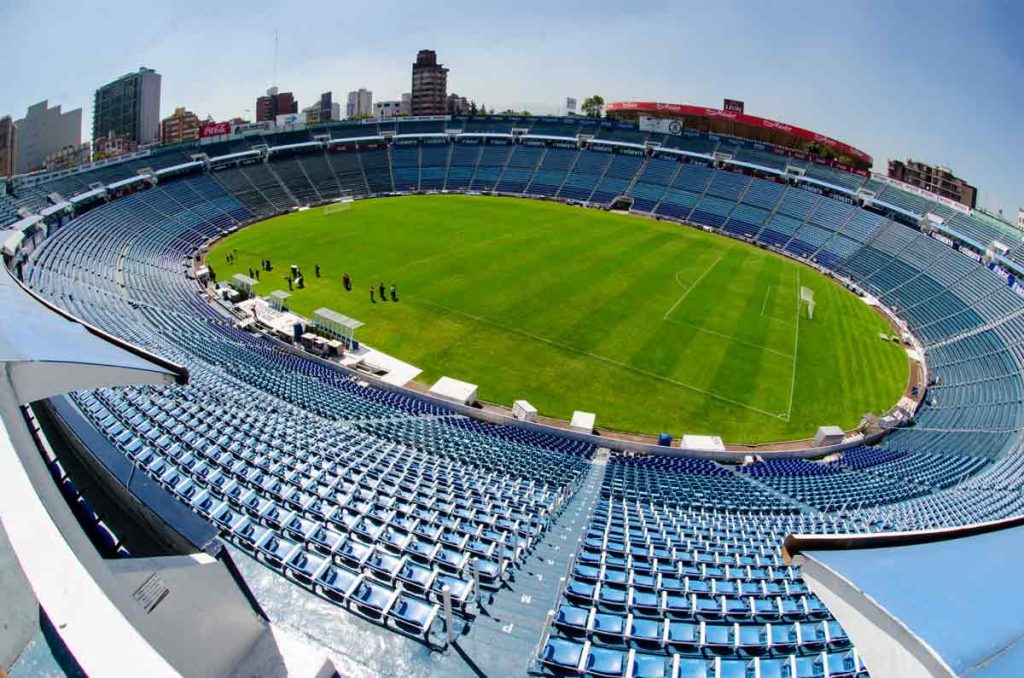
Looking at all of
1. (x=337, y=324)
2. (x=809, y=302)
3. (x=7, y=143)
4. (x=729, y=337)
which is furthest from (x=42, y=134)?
(x=809, y=302)

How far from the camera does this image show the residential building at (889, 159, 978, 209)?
336ft

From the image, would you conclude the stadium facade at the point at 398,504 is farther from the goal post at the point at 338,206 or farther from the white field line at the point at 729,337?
the goal post at the point at 338,206

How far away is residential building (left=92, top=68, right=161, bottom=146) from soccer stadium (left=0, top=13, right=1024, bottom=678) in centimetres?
6637

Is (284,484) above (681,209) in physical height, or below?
below

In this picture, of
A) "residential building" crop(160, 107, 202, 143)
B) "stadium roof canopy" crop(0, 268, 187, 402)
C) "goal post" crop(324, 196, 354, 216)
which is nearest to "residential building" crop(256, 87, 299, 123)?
"residential building" crop(160, 107, 202, 143)

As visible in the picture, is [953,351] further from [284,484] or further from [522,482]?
[284,484]

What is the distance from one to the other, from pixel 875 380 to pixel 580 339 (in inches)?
676

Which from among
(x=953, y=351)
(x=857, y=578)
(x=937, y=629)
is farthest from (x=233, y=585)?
(x=953, y=351)

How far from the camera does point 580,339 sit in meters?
33.4

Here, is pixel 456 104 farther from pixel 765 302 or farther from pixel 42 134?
pixel 765 302

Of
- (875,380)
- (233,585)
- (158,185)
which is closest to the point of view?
(233,585)

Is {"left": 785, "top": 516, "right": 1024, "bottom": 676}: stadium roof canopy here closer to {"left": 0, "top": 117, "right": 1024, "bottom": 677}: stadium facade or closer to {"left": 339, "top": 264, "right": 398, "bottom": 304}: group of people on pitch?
{"left": 0, "top": 117, "right": 1024, "bottom": 677}: stadium facade

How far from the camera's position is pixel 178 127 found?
119 meters

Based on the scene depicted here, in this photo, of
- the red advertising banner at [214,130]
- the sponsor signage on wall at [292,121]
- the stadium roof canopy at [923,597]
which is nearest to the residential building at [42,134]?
the red advertising banner at [214,130]
